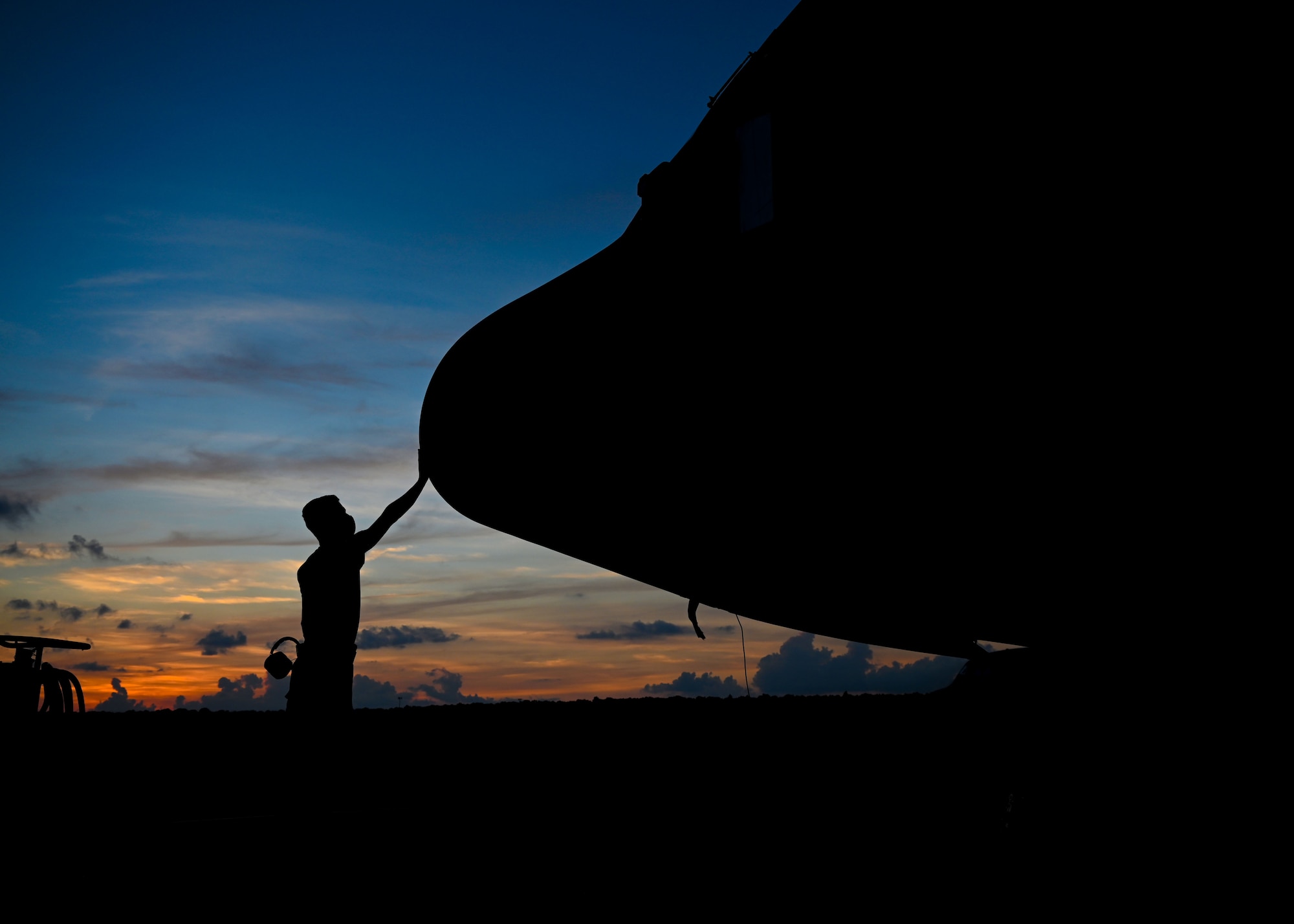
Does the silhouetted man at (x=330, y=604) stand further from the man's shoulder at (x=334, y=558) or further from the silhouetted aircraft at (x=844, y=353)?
the silhouetted aircraft at (x=844, y=353)

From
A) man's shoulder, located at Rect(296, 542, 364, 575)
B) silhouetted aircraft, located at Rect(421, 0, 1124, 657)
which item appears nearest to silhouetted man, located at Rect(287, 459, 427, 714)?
man's shoulder, located at Rect(296, 542, 364, 575)

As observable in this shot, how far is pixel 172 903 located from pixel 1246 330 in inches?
215

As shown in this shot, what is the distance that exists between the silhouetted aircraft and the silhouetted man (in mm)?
2278

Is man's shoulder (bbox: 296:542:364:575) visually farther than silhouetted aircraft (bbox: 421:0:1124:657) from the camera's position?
Yes

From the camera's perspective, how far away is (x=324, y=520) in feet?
20.4

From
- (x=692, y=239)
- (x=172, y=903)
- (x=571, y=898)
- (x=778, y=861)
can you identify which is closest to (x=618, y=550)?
(x=692, y=239)

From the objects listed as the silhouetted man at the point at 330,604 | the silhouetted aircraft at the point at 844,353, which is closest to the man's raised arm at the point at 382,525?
the silhouetted man at the point at 330,604

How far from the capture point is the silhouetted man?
5.91 m

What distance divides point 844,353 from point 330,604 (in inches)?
163

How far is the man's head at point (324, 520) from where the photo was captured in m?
6.19

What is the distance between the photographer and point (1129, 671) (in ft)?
11.0

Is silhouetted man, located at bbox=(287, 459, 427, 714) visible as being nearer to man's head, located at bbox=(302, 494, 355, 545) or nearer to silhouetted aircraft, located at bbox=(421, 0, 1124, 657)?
man's head, located at bbox=(302, 494, 355, 545)

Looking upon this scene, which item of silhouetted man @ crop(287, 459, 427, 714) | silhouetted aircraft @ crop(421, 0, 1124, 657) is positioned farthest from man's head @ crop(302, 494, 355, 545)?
silhouetted aircraft @ crop(421, 0, 1124, 657)

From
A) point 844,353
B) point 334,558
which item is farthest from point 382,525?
point 844,353
